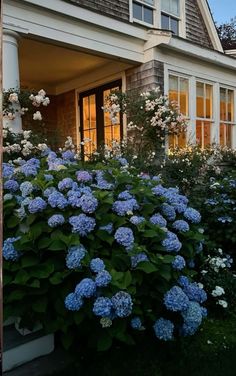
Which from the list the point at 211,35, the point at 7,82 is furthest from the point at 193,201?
the point at 211,35

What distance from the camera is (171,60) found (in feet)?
27.5

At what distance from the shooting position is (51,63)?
8664mm

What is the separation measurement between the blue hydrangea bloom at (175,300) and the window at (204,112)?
23.6 ft

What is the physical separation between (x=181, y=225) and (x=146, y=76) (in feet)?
19.6

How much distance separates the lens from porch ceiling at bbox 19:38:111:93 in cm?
774

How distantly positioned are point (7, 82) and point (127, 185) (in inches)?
151

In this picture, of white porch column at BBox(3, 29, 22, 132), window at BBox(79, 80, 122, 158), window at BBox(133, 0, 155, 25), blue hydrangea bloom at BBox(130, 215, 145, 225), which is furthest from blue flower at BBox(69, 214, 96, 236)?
window at BBox(133, 0, 155, 25)

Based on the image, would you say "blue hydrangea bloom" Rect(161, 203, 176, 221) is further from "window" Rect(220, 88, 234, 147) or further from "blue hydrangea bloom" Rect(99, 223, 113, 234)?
"window" Rect(220, 88, 234, 147)

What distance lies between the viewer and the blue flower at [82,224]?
89.8 inches

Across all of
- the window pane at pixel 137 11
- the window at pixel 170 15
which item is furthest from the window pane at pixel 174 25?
the window pane at pixel 137 11

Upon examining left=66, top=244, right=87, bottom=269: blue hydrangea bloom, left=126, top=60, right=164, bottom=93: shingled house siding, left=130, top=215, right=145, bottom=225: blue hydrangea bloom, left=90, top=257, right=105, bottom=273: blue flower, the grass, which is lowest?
the grass

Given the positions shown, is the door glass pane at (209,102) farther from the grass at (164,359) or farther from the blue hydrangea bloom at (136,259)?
the blue hydrangea bloom at (136,259)

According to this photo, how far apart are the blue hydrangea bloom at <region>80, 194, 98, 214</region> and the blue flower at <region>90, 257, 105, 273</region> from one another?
0.30 metres


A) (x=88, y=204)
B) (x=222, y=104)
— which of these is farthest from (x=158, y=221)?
(x=222, y=104)
